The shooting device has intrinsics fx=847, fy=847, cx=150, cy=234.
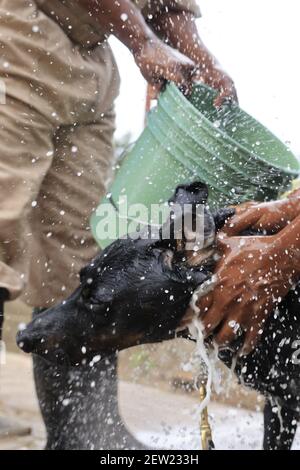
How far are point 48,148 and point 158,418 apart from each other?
5.02 ft

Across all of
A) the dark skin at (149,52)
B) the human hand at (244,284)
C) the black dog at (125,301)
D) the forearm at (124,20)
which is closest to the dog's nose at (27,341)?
the black dog at (125,301)

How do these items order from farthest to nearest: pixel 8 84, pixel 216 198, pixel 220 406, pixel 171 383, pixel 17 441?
pixel 171 383
pixel 220 406
pixel 17 441
pixel 8 84
pixel 216 198

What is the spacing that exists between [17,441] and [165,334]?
51.9 inches

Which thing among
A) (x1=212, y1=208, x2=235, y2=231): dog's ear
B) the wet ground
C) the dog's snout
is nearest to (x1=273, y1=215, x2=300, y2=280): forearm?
(x1=212, y1=208, x2=235, y2=231): dog's ear

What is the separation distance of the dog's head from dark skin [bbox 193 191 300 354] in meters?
0.06

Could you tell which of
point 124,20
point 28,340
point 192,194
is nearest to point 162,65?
point 124,20

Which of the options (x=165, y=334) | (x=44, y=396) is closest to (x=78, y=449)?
(x=44, y=396)

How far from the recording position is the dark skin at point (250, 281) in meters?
2.12

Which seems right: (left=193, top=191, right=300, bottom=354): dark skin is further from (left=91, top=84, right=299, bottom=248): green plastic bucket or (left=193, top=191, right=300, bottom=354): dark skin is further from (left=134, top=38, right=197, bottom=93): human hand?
(left=134, top=38, right=197, bottom=93): human hand

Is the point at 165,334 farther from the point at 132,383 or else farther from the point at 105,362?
the point at 132,383

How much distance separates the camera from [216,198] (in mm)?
2549

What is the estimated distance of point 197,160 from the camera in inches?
98.9

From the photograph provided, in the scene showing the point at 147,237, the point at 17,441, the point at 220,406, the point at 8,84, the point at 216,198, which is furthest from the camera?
the point at 220,406

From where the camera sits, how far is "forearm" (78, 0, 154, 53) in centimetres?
280
